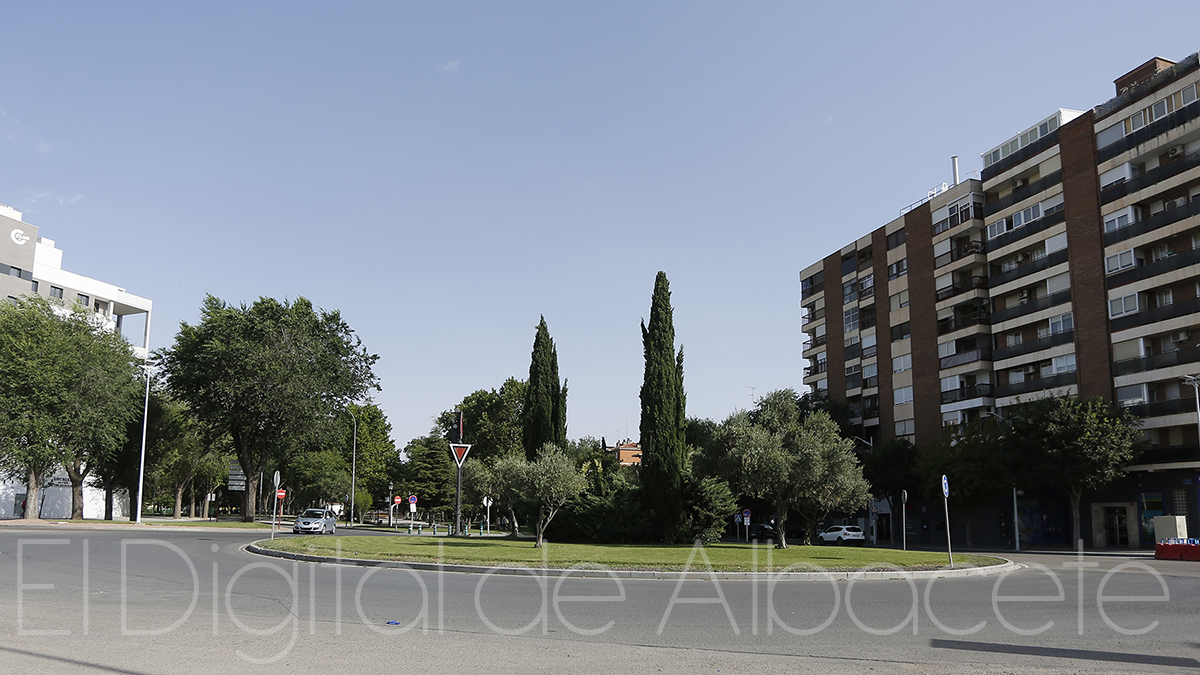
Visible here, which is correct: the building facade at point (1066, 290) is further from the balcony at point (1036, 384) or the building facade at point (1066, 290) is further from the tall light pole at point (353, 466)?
the tall light pole at point (353, 466)

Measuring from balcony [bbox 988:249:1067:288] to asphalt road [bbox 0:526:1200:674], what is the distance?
3842cm

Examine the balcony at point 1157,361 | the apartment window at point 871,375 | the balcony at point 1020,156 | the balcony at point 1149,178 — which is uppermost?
the balcony at point 1020,156

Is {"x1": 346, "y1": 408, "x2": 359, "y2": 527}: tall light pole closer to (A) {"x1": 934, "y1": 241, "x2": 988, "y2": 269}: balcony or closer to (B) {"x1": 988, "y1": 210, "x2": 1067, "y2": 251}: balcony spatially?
(A) {"x1": 934, "y1": 241, "x2": 988, "y2": 269}: balcony

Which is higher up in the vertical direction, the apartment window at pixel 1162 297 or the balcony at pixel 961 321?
the balcony at pixel 961 321

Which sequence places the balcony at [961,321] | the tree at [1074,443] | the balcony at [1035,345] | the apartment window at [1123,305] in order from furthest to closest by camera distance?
the balcony at [961,321] → the balcony at [1035,345] → the apartment window at [1123,305] → the tree at [1074,443]

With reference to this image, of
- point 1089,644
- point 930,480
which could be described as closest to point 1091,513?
point 930,480

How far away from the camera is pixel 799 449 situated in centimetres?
3853

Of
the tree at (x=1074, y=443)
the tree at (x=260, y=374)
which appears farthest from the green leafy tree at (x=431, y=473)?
the tree at (x=1074, y=443)

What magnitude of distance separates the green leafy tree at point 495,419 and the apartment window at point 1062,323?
46.3 meters

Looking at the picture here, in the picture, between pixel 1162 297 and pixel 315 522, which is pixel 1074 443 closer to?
pixel 1162 297

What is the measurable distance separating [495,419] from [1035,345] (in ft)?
164

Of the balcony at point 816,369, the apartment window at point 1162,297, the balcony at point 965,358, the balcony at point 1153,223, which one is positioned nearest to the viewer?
the balcony at point 1153,223

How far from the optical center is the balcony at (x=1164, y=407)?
42906 millimetres

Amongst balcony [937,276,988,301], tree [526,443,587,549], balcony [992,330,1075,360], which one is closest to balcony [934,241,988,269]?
balcony [937,276,988,301]
